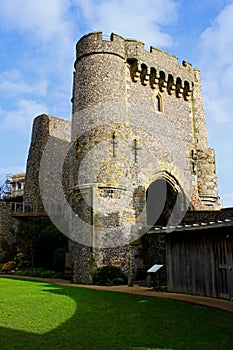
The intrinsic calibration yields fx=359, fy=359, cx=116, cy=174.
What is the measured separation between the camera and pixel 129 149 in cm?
1694

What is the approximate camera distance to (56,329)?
19.5 ft

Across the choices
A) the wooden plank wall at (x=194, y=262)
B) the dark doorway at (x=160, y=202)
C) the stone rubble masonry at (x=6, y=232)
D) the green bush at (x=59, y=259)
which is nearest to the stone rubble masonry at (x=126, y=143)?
the dark doorway at (x=160, y=202)

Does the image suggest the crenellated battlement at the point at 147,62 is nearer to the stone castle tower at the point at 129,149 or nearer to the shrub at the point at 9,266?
the stone castle tower at the point at 129,149

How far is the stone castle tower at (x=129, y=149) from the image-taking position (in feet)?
49.5

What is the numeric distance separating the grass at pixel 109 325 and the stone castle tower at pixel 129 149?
559cm

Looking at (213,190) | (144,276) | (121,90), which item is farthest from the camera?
(213,190)

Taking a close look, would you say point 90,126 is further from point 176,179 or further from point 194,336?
point 194,336

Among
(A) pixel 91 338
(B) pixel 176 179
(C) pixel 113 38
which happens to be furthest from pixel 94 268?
(C) pixel 113 38

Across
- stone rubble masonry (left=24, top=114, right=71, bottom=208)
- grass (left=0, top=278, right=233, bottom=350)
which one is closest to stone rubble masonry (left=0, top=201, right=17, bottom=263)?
stone rubble masonry (left=24, top=114, right=71, bottom=208)

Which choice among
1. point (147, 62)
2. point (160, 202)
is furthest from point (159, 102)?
point (160, 202)

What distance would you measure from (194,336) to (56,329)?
7.34 ft

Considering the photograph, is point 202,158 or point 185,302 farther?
point 202,158

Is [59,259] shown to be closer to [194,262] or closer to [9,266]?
[9,266]

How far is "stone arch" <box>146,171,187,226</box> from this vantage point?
19.0 m
